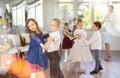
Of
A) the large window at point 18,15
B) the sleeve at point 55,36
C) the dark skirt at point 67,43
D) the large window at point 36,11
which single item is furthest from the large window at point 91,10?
the sleeve at point 55,36

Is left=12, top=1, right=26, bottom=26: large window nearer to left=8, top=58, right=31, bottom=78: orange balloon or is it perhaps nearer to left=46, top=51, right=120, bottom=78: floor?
left=46, top=51, right=120, bottom=78: floor

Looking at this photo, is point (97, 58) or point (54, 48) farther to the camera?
point (97, 58)

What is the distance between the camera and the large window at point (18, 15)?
6.53 meters

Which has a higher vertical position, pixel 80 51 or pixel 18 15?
pixel 18 15

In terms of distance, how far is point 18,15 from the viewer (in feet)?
21.9

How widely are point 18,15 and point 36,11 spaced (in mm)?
1144

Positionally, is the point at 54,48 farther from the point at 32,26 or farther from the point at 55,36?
the point at 32,26

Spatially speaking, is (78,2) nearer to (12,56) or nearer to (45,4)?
(45,4)

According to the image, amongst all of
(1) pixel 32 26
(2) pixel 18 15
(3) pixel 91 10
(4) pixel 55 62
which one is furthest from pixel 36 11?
(1) pixel 32 26

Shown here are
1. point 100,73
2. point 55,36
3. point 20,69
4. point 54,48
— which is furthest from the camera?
point 100,73

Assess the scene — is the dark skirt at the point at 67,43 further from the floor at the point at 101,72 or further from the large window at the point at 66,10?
the large window at the point at 66,10

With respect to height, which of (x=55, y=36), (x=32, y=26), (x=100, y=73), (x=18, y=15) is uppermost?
(x=18, y=15)

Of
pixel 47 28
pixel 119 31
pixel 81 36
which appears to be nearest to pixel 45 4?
pixel 47 28

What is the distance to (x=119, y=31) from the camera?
8.98 meters
